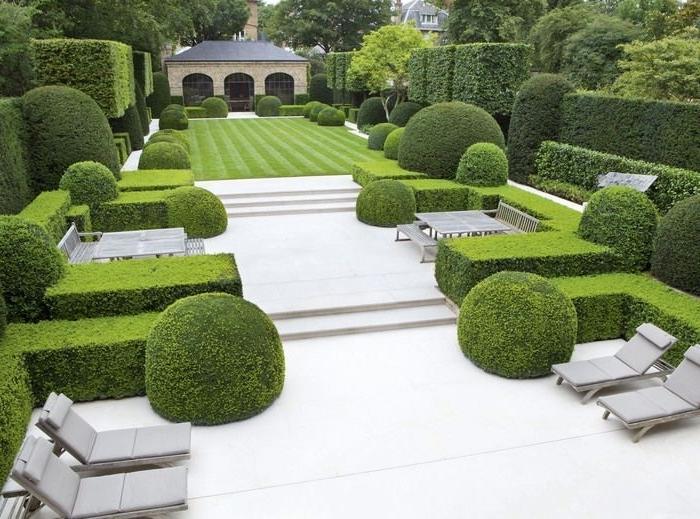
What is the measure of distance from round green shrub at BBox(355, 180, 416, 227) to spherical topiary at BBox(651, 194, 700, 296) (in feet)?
21.2

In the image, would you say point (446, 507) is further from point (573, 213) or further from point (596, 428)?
point (573, 213)

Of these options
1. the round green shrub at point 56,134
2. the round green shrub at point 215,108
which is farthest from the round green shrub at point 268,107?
the round green shrub at point 56,134

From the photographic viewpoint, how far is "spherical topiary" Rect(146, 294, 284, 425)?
22.1 feet

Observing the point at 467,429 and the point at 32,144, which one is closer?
the point at 467,429

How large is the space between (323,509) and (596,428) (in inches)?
141

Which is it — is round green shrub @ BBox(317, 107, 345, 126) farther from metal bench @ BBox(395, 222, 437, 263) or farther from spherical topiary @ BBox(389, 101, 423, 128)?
metal bench @ BBox(395, 222, 437, 263)

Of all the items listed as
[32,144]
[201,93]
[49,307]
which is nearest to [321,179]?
[32,144]

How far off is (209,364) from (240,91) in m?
47.2

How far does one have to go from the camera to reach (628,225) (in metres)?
10.1

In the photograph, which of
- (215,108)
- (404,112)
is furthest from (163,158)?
(215,108)

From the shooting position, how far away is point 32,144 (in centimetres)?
1447

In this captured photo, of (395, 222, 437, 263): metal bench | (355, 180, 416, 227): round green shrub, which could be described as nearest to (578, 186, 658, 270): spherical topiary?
(395, 222, 437, 263): metal bench

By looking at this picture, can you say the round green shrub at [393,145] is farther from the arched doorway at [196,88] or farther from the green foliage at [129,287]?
the arched doorway at [196,88]

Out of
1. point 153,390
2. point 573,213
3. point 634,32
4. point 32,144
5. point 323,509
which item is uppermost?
point 634,32
